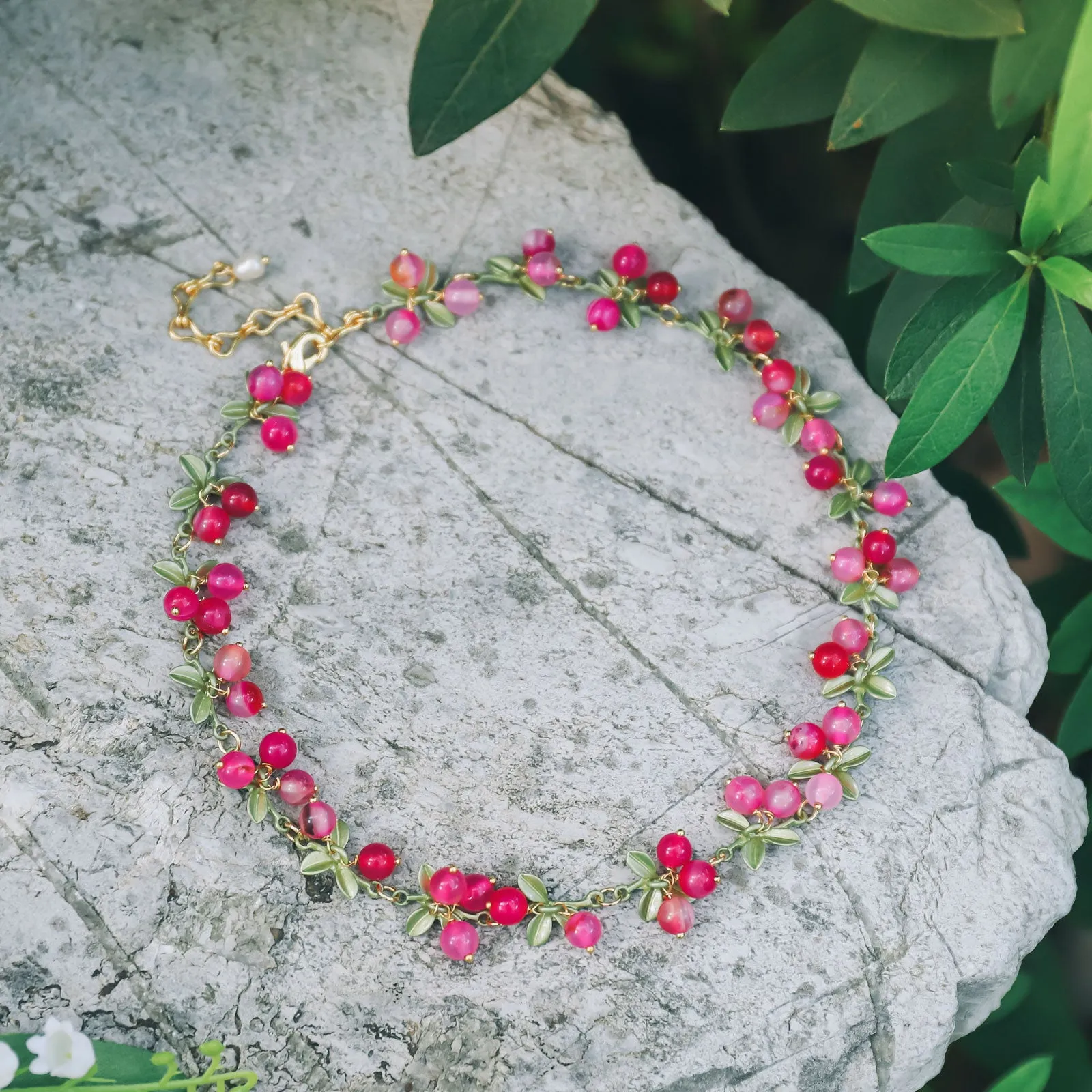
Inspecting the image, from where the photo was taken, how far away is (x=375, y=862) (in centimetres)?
133

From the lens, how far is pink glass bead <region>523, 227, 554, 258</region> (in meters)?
1.61

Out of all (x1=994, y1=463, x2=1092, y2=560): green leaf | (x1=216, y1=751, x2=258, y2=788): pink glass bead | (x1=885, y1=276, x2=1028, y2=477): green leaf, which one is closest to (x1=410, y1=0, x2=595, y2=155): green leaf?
(x1=885, y1=276, x2=1028, y2=477): green leaf

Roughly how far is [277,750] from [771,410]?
87 centimetres

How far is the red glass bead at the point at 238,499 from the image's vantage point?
4.78ft

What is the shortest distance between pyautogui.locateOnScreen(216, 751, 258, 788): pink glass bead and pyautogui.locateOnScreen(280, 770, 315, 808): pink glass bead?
0.14ft

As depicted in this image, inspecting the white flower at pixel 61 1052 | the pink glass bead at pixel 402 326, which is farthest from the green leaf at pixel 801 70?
the white flower at pixel 61 1052

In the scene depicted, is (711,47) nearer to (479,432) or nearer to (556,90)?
(556,90)

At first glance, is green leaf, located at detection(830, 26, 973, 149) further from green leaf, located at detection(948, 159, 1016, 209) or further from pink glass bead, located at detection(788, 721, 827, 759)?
pink glass bead, located at detection(788, 721, 827, 759)

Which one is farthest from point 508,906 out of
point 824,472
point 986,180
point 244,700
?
point 986,180

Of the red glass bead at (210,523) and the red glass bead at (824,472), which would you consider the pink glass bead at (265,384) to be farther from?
the red glass bead at (824,472)

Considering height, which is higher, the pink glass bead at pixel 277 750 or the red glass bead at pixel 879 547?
the red glass bead at pixel 879 547

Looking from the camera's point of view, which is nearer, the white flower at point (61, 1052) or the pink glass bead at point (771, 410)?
the white flower at point (61, 1052)

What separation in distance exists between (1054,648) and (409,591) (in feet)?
3.36

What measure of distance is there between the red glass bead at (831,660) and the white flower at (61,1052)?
100cm
